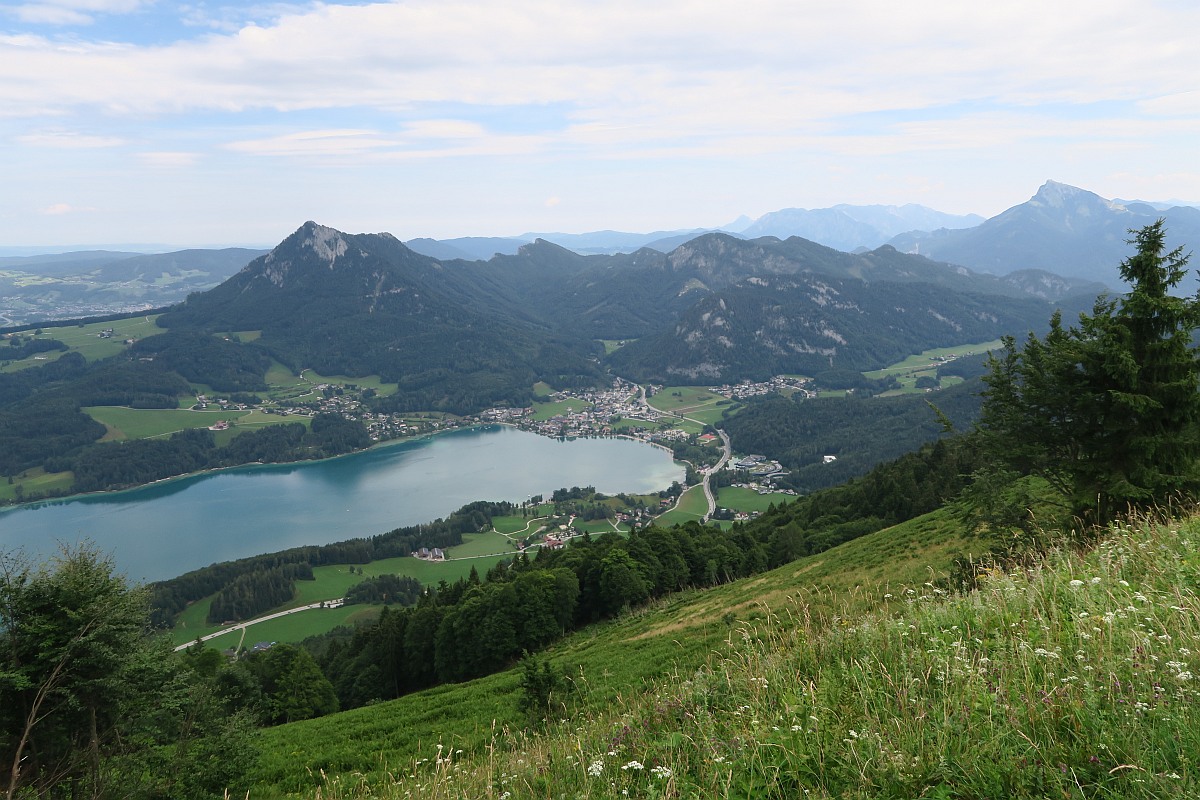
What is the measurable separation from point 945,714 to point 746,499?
115612 millimetres

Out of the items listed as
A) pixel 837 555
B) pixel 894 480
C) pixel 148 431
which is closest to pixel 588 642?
pixel 837 555

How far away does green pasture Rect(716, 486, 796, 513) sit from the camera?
357 ft

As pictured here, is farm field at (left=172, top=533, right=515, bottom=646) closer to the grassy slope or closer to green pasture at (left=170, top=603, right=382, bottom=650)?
green pasture at (left=170, top=603, right=382, bottom=650)

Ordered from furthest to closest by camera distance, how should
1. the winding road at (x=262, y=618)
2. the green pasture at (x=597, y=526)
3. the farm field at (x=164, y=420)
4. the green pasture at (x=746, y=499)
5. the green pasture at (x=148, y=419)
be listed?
the farm field at (x=164, y=420) → the green pasture at (x=148, y=419) → the green pasture at (x=746, y=499) → the green pasture at (x=597, y=526) → the winding road at (x=262, y=618)

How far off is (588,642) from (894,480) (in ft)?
83.4

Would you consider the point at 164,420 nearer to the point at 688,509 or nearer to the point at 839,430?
the point at 688,509

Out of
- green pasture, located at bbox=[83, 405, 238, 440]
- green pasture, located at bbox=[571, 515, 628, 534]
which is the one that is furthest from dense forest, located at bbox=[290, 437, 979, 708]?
green pasture, located at bbox=[83, 405, 238, 440]

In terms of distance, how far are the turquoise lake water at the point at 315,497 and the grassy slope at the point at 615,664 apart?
3734 inches

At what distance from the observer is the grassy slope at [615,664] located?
36.8 feet

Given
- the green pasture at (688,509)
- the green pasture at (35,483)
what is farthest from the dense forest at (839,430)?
the green pasture at (35,483)

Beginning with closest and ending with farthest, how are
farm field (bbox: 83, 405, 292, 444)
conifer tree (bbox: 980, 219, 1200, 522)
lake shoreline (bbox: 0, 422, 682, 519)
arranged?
conifer tree (bbox: 980, 219, 1200, 522) < lake shoreline (bbox: 0, 422, 682, 519) < farm field (bbox: 83, 405, 292, 444)

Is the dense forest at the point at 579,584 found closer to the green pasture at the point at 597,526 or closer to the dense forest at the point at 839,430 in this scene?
the green pasture at the point at 597,526

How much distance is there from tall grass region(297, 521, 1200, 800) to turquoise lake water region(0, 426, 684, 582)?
110m

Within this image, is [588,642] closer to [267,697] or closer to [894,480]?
[267,697]
